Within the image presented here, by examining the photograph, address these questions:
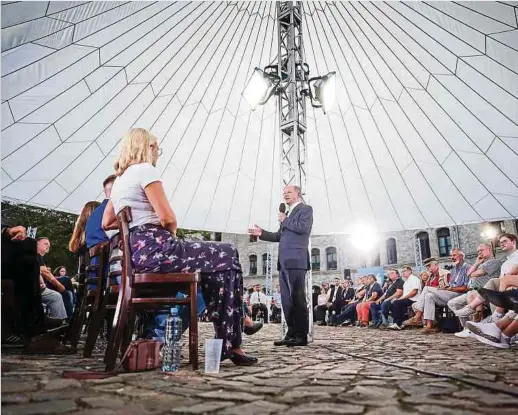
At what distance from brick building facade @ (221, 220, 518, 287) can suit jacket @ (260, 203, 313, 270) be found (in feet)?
78.5

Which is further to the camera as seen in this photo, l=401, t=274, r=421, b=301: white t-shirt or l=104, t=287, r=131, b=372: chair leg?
l=401, t=274, r=421, b=301: white t-shirt

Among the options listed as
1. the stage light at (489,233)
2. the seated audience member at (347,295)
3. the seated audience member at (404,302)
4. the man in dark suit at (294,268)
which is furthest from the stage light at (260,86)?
the stage light at (489,233)

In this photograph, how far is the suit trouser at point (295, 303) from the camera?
4.16 metres

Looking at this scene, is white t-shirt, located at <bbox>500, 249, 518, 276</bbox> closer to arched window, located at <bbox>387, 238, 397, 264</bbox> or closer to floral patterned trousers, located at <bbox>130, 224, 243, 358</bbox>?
floral patterned trousers, located at <bbox>130, 224, 243, 358</bbox>

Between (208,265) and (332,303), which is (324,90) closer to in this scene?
(208,265)

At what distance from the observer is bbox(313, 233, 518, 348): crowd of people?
3979 mm

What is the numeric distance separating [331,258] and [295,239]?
28128mm

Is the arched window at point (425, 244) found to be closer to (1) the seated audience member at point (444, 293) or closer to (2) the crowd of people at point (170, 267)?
(1) the seated audience member at point (444, 293)

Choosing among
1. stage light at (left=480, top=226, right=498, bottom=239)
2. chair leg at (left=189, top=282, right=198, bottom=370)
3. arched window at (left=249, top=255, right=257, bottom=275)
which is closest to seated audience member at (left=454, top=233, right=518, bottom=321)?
chair leg at (left=189, top=282, right=198, bottom=370)

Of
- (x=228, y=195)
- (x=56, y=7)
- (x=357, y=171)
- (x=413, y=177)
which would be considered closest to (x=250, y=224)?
(x=228, y=195)

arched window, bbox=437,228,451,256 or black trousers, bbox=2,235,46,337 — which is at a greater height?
arched window, bbox=437,228,451,256

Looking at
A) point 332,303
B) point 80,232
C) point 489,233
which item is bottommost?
point 332,303

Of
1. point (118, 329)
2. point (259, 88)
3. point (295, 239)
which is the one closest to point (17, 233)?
point (118, 329)

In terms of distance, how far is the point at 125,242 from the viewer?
7.63ft
